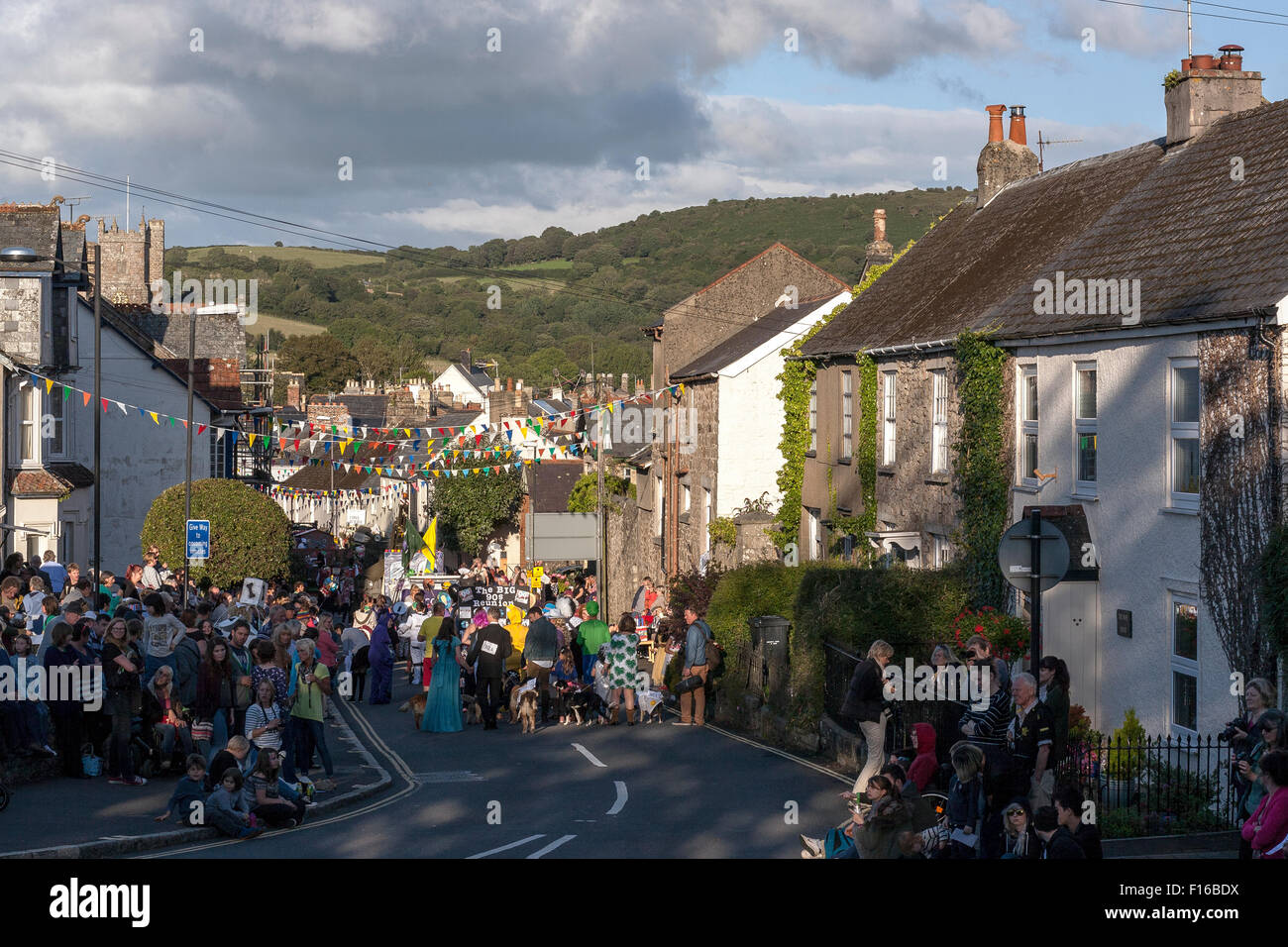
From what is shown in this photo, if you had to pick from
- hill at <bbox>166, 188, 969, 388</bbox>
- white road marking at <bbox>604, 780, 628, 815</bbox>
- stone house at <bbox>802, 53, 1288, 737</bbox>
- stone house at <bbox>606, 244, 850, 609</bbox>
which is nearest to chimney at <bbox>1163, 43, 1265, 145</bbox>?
stone house at <bbox>802, 53, 1288, 737</bbox>

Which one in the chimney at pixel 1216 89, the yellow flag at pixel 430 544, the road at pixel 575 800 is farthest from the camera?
the yellow flag at pixel 430 544

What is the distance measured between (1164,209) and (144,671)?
1502 centimetres

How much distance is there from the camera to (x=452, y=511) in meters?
63.0

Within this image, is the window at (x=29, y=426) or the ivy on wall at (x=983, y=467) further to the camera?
the window at (x=29, y=426)

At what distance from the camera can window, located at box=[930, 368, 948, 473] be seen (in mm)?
23172

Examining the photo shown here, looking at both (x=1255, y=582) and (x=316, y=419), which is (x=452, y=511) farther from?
(x=1255, y=582)

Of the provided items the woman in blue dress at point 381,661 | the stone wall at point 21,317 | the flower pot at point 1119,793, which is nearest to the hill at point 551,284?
the stone wall at point 21,317

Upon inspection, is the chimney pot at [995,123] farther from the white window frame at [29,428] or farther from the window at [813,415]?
the white window frame at [29,428]

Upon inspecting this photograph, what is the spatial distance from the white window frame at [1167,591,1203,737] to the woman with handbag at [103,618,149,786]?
1154 cm

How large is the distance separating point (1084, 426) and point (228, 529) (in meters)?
24.9

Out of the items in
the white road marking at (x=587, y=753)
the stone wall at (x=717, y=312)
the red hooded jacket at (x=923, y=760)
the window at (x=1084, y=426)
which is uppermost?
the stone wall at (x=717, y=312)

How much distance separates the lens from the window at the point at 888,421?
25781 mm

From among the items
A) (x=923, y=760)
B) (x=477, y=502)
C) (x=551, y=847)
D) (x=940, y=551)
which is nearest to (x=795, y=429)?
(x=940, y=551)

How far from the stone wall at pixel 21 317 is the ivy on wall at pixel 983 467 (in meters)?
19.0
